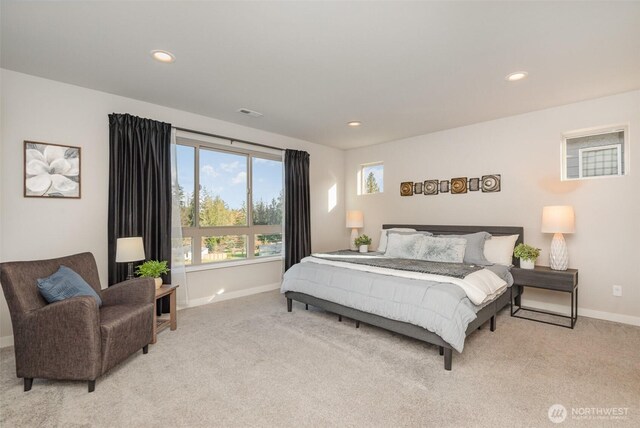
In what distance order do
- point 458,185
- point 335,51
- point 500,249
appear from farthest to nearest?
point 458,185, point 500,249, point 335,51

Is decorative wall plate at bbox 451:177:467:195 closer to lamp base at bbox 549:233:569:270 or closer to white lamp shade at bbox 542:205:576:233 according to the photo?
white lamp shade at bbox 542:205:576:233

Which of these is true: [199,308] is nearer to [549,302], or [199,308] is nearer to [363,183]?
[363,183]

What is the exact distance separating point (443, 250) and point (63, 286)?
390 cm

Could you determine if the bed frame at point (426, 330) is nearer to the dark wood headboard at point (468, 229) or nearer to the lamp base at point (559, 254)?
the dark wood headboard at point (468, 229)

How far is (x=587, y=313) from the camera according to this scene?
3.68 meters

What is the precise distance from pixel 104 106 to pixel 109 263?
1.77m

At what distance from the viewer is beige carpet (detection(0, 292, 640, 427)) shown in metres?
1.91

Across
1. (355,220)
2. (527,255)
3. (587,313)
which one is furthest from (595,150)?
(355,220)

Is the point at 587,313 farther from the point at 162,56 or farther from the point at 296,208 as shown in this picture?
the point at 162,56

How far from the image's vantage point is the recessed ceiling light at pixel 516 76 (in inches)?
116

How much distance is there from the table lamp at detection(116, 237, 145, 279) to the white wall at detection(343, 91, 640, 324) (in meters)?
4.05

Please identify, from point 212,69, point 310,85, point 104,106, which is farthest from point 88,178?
point 310,85

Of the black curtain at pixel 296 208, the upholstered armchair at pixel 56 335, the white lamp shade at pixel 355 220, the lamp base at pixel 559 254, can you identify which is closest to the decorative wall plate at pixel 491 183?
the lamp base at pixel 559 254

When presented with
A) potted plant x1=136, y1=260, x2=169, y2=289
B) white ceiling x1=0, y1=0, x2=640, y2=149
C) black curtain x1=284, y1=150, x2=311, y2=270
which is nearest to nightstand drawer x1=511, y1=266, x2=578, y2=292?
white ceiling x1=0, y1=0, x2=640, y2=149
